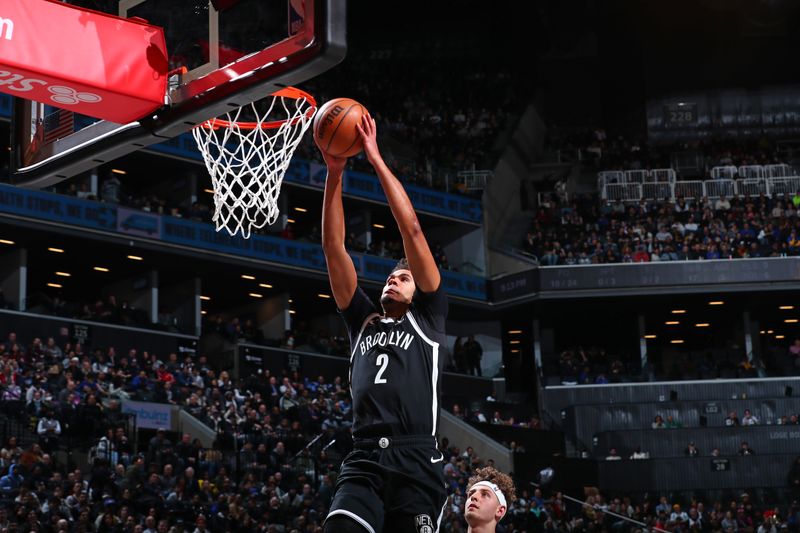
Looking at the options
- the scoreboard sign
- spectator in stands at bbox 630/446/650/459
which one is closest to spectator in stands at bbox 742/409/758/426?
spectator in stands at bbox 630/446/650/459

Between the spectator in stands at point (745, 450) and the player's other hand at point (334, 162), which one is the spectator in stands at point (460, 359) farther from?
the player's other hand at point (334, 162)

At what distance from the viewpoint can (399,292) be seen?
21.5ft

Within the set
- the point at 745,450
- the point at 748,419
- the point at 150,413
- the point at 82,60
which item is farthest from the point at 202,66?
the point at 748,419

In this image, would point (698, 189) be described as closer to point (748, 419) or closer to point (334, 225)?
point (748, 419)

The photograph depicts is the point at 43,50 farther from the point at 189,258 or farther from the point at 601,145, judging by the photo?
the point at 601,145

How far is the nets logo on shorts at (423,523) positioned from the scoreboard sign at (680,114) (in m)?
44.3

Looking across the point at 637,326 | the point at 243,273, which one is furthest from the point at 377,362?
the point at 637,326

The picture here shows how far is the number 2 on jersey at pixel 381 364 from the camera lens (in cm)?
637

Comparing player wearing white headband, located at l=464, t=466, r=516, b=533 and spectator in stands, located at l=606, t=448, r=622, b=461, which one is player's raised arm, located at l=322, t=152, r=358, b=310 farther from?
spectator in stands, located at l=606, t=448, r=622, b=461

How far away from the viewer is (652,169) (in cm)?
4469

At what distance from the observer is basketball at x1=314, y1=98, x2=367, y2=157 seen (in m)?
6.53

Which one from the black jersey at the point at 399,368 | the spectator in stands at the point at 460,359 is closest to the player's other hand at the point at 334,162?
the black jersey at the point at 399,368

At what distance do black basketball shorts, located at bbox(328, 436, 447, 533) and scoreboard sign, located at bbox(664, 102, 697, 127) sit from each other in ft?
145

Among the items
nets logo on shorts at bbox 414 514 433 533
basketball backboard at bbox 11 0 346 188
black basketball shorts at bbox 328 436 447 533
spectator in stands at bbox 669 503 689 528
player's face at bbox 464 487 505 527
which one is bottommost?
spectator in stands at bbox 669 503 689 528
